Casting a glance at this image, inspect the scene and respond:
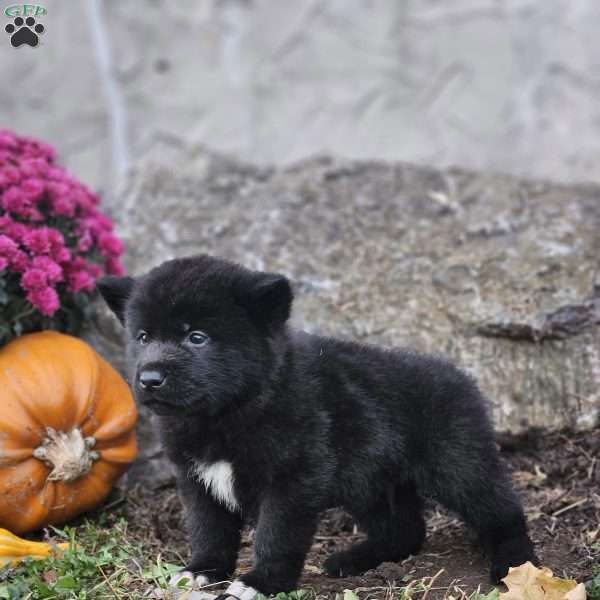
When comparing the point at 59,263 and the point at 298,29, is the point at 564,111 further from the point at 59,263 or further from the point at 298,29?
the point at 59,263

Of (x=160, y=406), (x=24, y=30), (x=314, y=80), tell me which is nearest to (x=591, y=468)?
(x=160, y=406)

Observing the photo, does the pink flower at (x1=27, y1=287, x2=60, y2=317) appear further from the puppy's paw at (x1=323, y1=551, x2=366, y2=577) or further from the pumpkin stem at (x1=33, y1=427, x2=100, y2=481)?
the puppy's paw at (x1=323, y1=551, x2=366, y2=577)

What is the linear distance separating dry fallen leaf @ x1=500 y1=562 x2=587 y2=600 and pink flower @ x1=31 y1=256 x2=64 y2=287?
2476 mm

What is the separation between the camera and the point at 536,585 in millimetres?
3537

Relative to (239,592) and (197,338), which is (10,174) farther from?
(239,592)

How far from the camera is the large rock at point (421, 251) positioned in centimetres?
539

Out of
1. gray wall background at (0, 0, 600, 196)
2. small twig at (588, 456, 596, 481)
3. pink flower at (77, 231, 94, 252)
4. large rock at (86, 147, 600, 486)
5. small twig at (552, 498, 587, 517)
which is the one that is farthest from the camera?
gray wall background at (0, 0, 600, 196)

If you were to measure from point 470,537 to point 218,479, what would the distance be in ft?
4.20

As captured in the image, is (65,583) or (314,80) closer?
(65,583)

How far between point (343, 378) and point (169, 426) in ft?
2.37

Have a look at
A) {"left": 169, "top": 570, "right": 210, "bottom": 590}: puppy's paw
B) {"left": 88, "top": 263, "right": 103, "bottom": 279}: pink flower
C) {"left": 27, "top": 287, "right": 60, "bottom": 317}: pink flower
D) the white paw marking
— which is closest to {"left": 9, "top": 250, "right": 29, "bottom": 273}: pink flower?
{"left": 27, "top": 287, "right": 60, "bottom": 317}: pink flower

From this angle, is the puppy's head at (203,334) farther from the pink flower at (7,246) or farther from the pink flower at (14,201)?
the pink flower at (14,201)

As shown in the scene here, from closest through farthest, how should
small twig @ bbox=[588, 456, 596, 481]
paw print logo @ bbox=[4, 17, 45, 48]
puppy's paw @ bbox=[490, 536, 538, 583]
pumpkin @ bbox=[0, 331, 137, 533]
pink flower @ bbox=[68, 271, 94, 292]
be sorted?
puppy's paw @ bbox=[490, 536, 538, 583]
pumpkin @ bbox=[0, 331, 137, 533]
small twig @ bbox=[588, 456, 596, 481]
pink flower @ bbox=[68, 271, 94, 292]
paw print logo @ bbox=[4, 17, 45, 48]

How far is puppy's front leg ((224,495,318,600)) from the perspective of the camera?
12.0 ft
